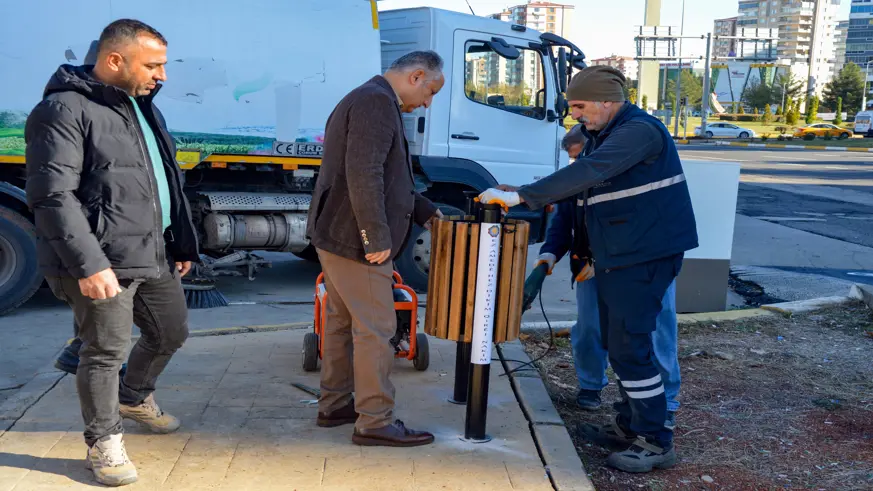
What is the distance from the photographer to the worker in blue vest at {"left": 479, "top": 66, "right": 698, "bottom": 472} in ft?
12.0

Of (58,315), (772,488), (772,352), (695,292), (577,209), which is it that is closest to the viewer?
(772,488)

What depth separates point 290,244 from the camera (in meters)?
8.12

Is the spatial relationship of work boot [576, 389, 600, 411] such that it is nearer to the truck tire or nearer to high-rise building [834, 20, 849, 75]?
the truck tire

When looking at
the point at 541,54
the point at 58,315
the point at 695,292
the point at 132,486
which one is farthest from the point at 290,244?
the point at 132,486

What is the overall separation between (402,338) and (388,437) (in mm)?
1366

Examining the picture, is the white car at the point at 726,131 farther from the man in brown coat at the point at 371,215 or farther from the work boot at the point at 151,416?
the work boot at the point at 151,416

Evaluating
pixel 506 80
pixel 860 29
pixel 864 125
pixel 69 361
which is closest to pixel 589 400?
pixel 69 361

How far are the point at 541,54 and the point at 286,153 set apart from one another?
9.05 ft

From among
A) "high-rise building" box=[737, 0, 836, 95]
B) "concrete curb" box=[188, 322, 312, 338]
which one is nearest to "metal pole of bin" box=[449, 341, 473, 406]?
"concrete curb" box=[188, 322, 312, 338]

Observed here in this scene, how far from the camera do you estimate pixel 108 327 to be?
331 centimetres

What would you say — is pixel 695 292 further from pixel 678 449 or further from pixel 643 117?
pixel 643 117

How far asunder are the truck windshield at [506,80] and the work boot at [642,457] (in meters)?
4.94

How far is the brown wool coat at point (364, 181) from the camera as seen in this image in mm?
3596

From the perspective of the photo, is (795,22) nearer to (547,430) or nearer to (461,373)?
(461,373)
